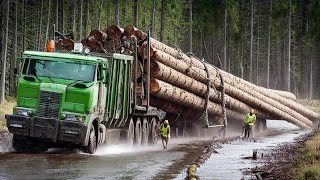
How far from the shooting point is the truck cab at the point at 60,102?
18031 mm

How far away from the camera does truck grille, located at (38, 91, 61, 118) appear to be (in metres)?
18.1

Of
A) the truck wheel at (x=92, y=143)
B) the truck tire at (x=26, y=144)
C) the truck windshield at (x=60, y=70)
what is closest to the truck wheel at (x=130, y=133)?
the truck wheel at (x=92, y=143)

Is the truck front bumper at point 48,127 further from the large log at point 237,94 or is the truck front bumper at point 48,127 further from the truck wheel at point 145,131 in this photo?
the large log at point 237,94

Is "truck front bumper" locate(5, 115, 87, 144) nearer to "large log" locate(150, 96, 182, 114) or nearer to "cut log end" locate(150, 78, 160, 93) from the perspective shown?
"cut log end" locate(150, 78, 160, 93)

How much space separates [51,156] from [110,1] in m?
38.5

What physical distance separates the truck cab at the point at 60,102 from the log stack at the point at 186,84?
13.0ft

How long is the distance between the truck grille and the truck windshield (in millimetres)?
725

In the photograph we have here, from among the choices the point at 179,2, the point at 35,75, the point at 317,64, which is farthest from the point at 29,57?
the point at 317,64

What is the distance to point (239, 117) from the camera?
34469 millimetres

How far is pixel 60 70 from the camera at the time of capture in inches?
733

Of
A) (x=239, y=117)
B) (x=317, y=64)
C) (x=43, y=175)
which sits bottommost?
(x=43, y=175)

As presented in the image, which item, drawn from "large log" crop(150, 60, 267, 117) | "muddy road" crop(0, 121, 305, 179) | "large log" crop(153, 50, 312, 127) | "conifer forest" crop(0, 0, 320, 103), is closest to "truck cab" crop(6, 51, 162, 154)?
"muddy road" crop(0, 121, 305, 179)

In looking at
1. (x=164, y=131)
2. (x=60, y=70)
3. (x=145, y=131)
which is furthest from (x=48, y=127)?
(x=145, y=131)

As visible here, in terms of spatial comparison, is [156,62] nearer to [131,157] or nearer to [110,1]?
[131,157]
